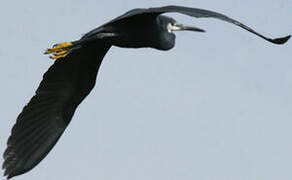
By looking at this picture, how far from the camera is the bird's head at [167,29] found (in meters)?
11.7

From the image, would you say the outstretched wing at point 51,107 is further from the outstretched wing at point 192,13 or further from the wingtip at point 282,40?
the wingtip at point 282,40

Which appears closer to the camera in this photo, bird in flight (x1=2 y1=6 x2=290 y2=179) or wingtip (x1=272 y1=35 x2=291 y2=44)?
wingtip (x1=272 y1=35 x2=291 y2=44)

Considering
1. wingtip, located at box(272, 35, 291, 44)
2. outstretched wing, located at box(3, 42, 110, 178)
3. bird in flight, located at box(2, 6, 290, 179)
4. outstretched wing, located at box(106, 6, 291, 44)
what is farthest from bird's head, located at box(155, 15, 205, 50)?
wingtip, located at box(272, 35, 291, 44)

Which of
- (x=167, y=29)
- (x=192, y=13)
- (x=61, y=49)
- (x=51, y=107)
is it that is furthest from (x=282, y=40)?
(x=51, y=107)

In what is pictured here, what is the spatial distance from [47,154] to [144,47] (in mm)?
2530

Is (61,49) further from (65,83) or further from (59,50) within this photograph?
(65,83)

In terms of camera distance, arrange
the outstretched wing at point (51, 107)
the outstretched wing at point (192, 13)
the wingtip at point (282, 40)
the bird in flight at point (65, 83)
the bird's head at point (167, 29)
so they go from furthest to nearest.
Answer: the outstretched wing at point (51, 107), the bird's head at point (167, 29), the bird in flight at point (65, 83), the wingtip at point (282, 40), the outstretched wing at point (192, 13)

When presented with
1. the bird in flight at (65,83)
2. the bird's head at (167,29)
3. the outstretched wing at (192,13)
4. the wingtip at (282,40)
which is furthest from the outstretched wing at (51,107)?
the wingtip at (282,40)

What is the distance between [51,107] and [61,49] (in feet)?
5.96

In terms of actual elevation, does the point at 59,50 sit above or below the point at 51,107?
above

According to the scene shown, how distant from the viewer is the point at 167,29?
11930 millimetres

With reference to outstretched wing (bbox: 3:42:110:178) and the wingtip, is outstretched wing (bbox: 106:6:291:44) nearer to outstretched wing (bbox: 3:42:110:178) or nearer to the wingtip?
the wingtip

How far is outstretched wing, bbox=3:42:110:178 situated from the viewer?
12875mm

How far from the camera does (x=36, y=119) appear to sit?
43.2ft
